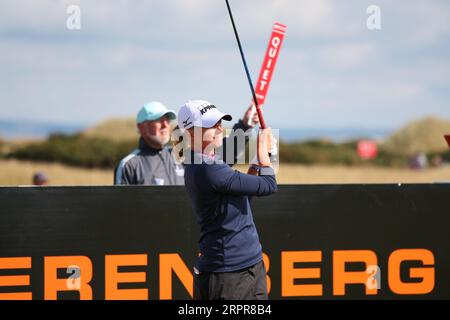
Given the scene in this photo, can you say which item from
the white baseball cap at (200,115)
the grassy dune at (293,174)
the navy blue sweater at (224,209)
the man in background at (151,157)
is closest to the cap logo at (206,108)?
the white baseball cap at (200,115)

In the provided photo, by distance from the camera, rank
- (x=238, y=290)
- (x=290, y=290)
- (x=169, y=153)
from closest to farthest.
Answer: (x=238, y=290) → (x=290, y=290) → (x=169, y=153)

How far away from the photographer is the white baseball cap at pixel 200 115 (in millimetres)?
4012

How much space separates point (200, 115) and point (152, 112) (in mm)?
1967

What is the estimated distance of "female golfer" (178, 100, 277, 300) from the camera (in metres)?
4.01

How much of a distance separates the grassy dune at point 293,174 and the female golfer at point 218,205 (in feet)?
69.4

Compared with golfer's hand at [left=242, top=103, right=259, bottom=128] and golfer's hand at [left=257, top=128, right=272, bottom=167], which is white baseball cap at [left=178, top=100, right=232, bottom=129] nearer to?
golfer's hand at [left=257, top=128, right=272, bottom=167]

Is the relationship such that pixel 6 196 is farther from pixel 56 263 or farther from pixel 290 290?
pixel 290 290

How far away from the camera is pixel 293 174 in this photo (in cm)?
2972

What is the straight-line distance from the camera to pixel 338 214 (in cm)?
540

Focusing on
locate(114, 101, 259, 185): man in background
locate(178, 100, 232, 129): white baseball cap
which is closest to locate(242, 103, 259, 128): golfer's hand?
locate(114, 101, 259, 185): man in background

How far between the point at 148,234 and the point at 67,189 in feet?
2.12

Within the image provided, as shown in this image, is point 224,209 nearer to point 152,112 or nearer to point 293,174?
point 152,112

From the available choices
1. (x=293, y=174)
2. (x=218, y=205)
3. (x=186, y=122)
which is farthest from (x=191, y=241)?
(x=293, y=174)
